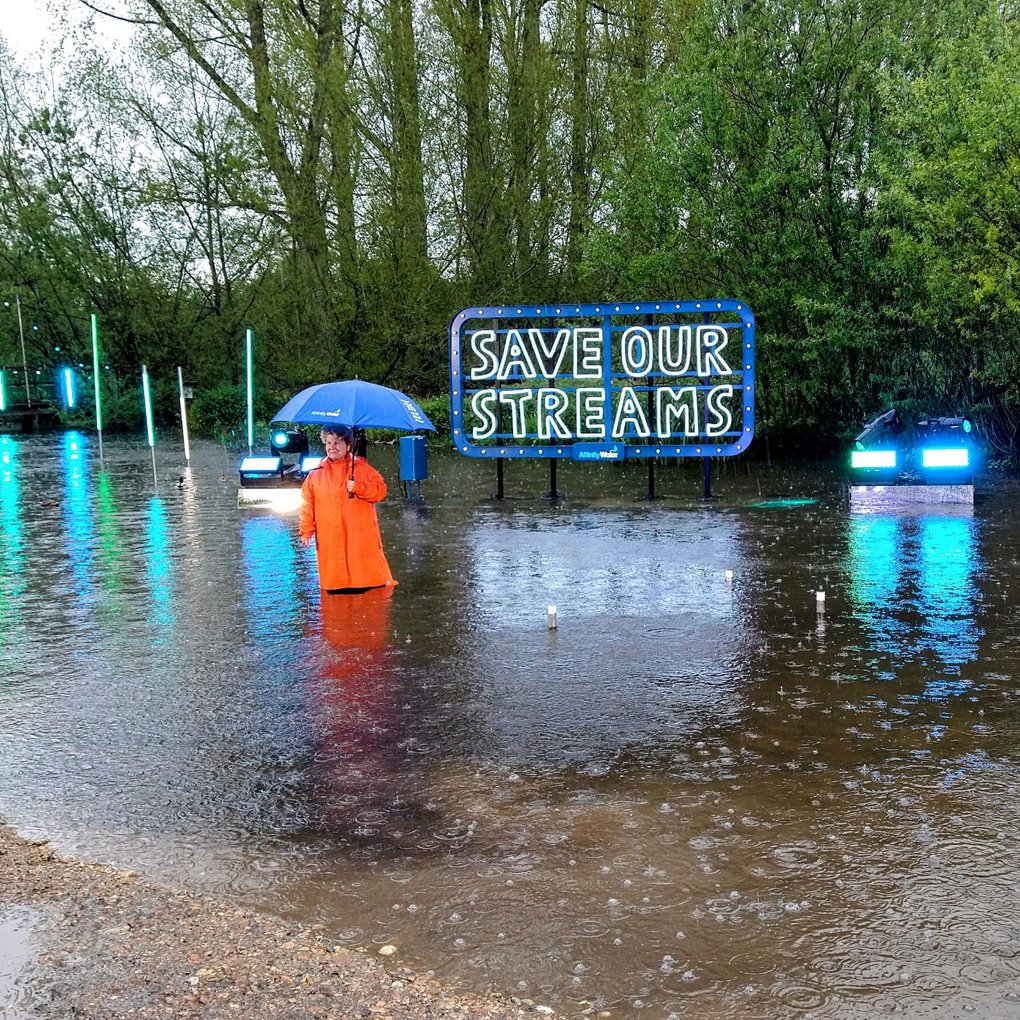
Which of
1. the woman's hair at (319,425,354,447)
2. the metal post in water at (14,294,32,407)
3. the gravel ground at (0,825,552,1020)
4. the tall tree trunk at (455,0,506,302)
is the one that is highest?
the tall tree trunk at (455,0,506,302)

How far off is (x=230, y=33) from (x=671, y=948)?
3370 cm

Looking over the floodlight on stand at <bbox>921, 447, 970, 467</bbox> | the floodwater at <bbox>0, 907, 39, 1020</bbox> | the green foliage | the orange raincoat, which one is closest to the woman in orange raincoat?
the orange raincoat

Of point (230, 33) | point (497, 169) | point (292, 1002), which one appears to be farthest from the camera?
point (230, 33)

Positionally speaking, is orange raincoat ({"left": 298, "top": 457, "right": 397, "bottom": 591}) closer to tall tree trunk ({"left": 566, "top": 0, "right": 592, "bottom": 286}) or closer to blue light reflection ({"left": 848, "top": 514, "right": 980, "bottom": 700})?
blue light reflection ({"left": 848, "top": 514, "right": 980, "bottom": 700})

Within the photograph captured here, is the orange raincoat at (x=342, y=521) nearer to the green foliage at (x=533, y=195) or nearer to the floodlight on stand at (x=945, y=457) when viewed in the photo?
the floodlight on stand at (x=945, y=457)

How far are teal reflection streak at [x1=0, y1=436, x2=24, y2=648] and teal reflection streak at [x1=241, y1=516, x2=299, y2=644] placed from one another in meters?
1.93

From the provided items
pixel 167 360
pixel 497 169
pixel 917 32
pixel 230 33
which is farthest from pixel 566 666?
pixel 167 360

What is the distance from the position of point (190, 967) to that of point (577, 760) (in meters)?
2.49

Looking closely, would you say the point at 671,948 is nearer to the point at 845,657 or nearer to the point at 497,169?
the point at 845,657

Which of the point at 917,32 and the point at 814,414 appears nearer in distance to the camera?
the point at 917,32

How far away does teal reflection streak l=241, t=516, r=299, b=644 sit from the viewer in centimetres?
930

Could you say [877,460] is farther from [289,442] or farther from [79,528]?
[79,528]

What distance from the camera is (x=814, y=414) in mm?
23969

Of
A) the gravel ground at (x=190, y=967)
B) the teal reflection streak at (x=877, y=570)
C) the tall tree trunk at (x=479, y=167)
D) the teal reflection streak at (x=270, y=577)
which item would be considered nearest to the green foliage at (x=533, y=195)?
the tall tree trunk at (x=479, y=167)
